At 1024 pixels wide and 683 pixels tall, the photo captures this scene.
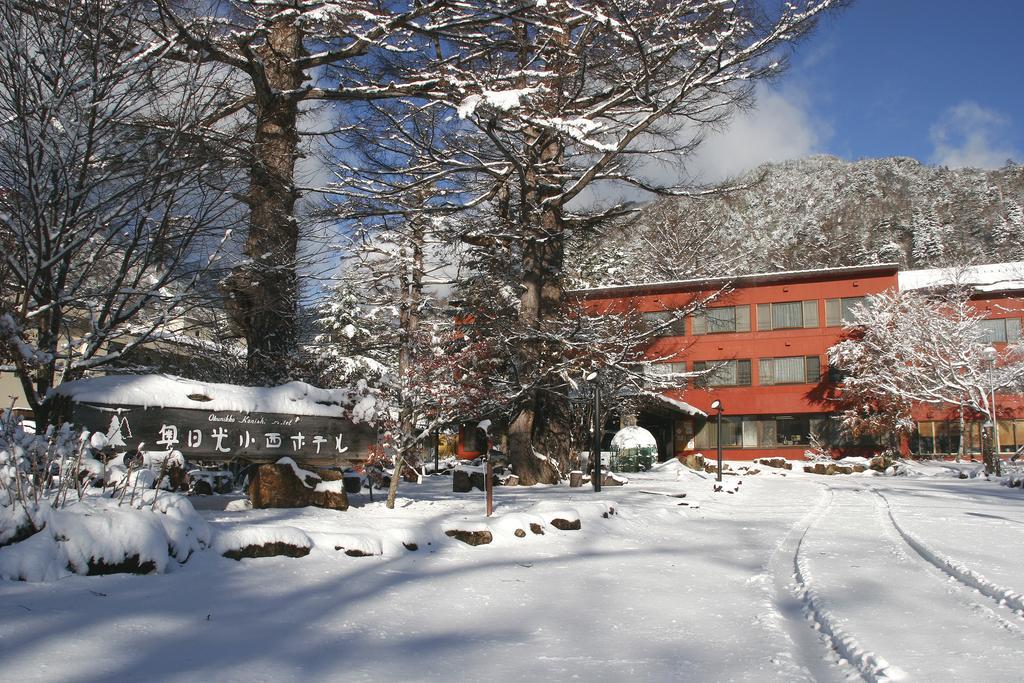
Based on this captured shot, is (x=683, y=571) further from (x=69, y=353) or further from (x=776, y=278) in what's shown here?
(x=776, y=278)

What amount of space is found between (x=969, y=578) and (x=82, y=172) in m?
8.62

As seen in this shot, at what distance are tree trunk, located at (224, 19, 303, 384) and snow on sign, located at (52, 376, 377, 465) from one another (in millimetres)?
1297

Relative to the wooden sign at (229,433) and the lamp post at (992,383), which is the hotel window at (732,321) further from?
the wooden sign at (229,433)

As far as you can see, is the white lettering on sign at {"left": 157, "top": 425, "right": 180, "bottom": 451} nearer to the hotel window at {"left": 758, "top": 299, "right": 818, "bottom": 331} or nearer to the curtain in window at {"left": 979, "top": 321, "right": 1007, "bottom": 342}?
the hotel window at {"left": 758, "top": 299, "right": 818, "bottom": 331}

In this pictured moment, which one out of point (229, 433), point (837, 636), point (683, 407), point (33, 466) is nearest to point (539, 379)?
point (229, 433)

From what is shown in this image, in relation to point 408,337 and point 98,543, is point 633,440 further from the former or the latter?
point 98,543

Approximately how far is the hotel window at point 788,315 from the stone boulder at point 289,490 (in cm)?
4022

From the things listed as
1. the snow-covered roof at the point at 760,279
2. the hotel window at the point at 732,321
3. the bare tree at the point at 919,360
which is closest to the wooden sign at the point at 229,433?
the snow-covered roof at the point at 760,279

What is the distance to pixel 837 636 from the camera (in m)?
5.33

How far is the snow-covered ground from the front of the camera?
4332 mm

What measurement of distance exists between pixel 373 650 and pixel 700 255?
39.3 m

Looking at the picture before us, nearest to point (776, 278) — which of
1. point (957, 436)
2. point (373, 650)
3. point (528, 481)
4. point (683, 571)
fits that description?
point (957, 436)

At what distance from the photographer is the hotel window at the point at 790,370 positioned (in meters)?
45.2

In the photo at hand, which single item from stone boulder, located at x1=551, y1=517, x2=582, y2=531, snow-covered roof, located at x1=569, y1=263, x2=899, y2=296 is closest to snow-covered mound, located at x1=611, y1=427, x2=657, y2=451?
snow-covered roof, located at x1=569, y1=263, x2=899, y2=296
